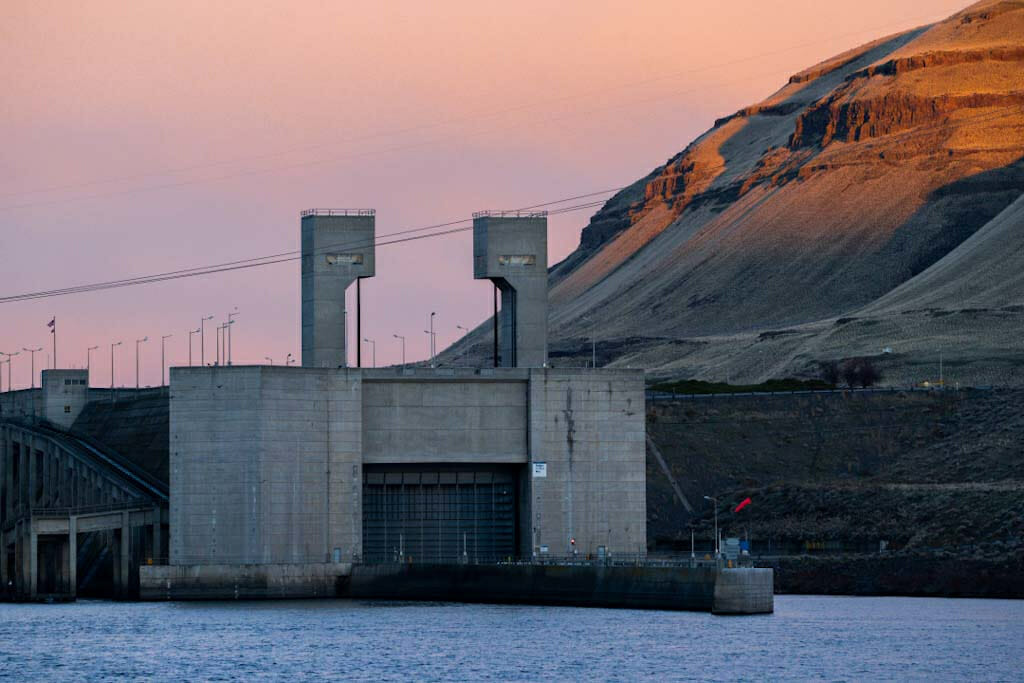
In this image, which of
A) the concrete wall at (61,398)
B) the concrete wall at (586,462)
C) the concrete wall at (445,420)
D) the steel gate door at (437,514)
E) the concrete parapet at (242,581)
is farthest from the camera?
the concrete wall at (61,398)

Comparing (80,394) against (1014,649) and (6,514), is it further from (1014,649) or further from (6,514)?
(1014,649)

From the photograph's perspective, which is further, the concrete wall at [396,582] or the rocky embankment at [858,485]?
the rocky embankment at [858,485]

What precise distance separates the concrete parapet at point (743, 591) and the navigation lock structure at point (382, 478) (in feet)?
15.8

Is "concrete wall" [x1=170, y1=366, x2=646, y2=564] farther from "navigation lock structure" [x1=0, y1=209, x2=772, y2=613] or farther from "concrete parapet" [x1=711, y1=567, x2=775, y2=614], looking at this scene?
"concrete parapet" [x1=711, y1=567, x2=775, y2=614]

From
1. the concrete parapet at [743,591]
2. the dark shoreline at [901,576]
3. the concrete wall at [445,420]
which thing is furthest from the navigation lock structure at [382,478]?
the dark shoreline at [901,576]

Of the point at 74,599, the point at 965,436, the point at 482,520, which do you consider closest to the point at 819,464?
the point at 965,436

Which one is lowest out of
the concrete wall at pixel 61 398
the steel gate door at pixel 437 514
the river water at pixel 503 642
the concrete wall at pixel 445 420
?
the river water at pixel 503 642

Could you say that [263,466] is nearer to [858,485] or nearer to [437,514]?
[437,514]

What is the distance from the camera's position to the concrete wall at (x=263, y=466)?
104 metres

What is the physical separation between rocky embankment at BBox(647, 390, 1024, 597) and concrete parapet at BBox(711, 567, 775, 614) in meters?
21.5

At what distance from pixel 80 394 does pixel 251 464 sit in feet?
116

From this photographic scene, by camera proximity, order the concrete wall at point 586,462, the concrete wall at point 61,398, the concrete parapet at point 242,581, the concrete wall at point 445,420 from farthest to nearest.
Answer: the concrete wall at point 61,398 → the concrete wall at point 445,420 → the concrete wall at point 586,462 → the concrete parapet at point 242,581

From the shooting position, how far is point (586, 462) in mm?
108438

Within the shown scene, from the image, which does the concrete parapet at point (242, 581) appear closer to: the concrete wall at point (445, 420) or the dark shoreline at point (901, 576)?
the concrete wall at point (445, 420)
